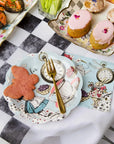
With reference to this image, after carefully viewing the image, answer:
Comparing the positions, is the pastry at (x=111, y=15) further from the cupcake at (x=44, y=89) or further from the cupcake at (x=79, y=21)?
the cupcake at (x=44, y=89)

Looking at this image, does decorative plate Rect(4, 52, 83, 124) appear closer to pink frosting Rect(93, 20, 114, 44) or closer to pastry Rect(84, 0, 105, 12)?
pink frosting Rect(93, 20, 114, 44)

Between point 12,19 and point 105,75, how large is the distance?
524mm

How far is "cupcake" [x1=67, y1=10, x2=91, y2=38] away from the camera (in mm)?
944

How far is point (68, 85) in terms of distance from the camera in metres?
0.84

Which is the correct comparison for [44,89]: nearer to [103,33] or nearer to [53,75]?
[53,75]

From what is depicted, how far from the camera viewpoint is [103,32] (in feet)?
3.00

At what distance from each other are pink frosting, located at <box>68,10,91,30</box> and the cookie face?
28 centimetres

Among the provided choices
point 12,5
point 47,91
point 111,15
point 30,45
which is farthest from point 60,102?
point 12,5

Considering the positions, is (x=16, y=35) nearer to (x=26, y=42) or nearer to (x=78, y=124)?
(x=26, y=42)

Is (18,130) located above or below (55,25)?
below

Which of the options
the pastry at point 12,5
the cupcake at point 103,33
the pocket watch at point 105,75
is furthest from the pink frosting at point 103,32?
the pastry at point 12,5

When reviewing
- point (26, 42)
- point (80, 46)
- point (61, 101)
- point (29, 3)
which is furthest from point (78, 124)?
point (29, 3)

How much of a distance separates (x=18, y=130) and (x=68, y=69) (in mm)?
291

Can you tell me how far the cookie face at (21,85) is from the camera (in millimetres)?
805
